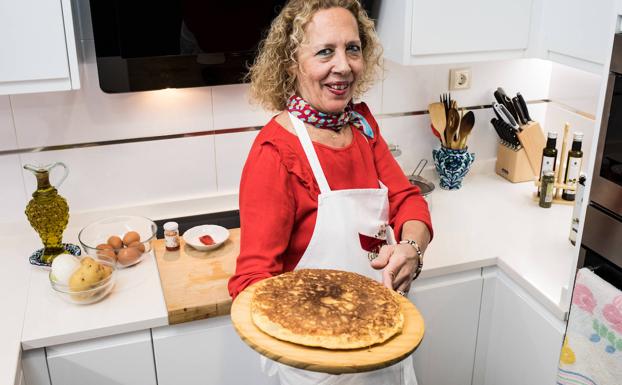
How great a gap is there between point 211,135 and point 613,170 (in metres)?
1.25

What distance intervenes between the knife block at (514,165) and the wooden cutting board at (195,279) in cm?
109

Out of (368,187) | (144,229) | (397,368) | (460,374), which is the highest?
(368,187)

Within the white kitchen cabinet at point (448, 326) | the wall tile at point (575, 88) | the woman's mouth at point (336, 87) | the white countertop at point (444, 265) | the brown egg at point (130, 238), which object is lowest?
the white kitchen cabinet at point (448, 326)

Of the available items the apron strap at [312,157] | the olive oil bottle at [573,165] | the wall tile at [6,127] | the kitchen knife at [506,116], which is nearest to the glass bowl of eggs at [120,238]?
the wall tile at [6,127]

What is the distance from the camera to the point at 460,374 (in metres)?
2.14

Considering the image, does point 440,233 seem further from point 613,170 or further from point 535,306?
point 613,170

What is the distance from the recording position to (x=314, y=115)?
1591 mm

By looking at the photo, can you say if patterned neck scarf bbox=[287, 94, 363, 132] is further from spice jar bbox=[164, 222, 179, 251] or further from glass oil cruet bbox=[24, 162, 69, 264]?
glass oil cruet bbox=[24, 162, 69, 264]

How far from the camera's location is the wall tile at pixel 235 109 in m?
2.17

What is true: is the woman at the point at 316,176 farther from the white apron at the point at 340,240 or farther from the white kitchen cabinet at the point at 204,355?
the white kitchen cabinet at the point at 204,355

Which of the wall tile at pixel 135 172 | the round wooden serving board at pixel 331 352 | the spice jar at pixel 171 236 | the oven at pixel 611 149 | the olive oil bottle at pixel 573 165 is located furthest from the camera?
the olive oil bottle at pixel 573 165

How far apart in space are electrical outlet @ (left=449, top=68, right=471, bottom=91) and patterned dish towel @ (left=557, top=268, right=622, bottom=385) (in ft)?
3.49

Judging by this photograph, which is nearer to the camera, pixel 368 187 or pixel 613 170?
pixel 613 170

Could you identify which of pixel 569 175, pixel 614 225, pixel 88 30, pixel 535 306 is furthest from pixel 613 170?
pixel 88 30
